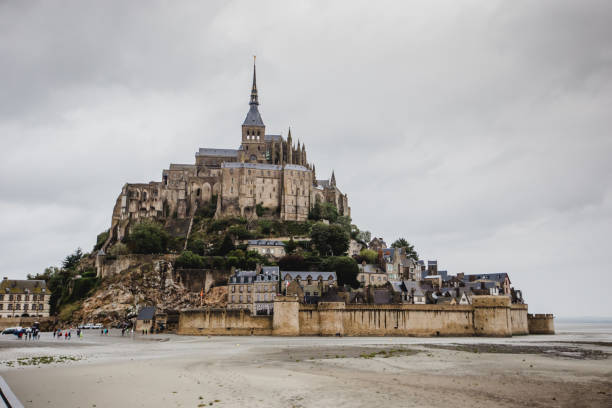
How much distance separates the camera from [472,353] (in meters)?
30.7

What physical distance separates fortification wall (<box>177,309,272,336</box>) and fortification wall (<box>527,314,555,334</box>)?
29.5 meters

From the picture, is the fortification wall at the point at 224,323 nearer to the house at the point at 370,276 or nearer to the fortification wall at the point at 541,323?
the house at the point at 370,276

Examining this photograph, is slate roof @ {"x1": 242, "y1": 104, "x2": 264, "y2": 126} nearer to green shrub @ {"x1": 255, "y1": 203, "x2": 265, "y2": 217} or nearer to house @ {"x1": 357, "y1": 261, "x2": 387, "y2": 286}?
green shrub @ {"x1": 255, "y1": 203, "x2": 265, "y2": 217}

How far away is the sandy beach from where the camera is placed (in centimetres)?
1631

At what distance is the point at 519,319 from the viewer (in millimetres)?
50344

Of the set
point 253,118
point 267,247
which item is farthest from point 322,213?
point 253,118

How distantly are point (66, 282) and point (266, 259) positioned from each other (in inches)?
1088

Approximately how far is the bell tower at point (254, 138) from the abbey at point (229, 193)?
825mm

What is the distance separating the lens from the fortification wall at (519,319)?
163ft

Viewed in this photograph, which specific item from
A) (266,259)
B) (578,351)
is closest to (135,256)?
(266,259)

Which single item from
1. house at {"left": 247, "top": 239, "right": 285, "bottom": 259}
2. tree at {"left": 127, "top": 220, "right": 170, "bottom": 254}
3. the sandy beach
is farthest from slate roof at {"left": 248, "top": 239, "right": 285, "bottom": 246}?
the sandy beach

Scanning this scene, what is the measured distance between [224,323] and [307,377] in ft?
86.9

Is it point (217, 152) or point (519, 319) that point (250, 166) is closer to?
point (217, 152)

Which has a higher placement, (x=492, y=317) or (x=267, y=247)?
(x=267, y=247)
